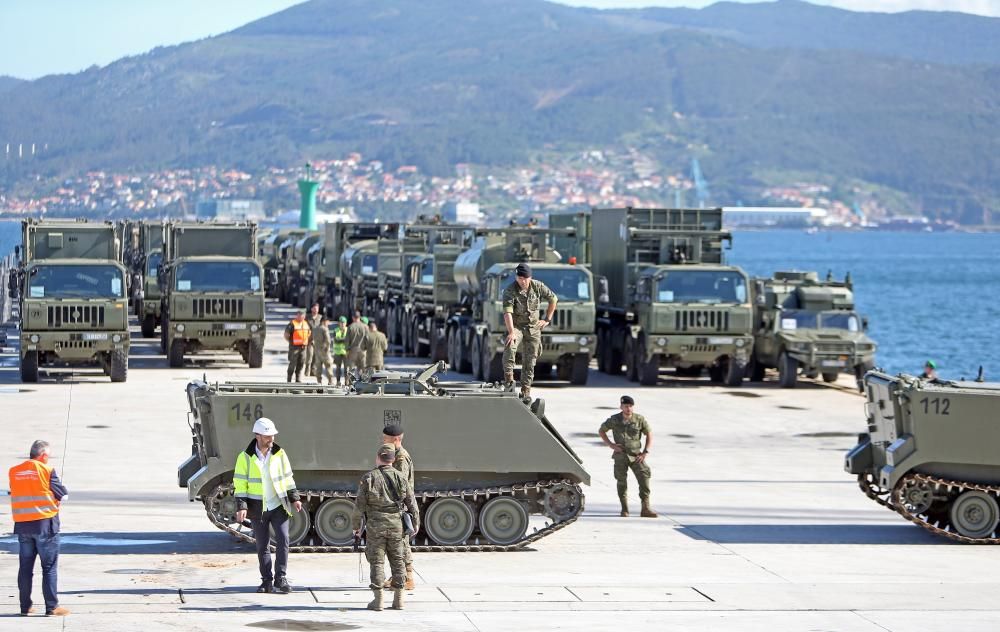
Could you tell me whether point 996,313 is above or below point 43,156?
below

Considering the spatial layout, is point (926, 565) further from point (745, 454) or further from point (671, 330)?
point (671, 330)

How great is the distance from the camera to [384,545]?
15.1 meters

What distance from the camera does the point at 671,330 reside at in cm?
3731

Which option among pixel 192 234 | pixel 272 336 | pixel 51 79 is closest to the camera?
pixel 192 234

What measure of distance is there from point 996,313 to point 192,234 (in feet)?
281

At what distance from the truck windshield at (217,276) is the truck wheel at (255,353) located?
1.15 meters

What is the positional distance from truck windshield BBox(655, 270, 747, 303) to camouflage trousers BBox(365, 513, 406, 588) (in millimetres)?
22910

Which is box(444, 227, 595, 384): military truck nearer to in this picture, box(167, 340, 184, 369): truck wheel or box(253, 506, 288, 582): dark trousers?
box(167, 340, 184, 369): truck wheel

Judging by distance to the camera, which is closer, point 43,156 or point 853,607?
point 853,607

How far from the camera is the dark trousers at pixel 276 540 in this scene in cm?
1576

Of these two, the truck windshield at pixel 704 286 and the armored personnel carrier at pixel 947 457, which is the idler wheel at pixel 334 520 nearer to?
the armored personnel carrier at pixel 947 457

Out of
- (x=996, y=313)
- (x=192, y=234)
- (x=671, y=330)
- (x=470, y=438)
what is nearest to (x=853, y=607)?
(x=470, y=438)

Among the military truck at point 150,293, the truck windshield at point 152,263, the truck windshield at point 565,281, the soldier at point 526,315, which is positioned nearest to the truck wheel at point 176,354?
the military truck at point 150,293

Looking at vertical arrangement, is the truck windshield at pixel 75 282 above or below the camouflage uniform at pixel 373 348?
above
